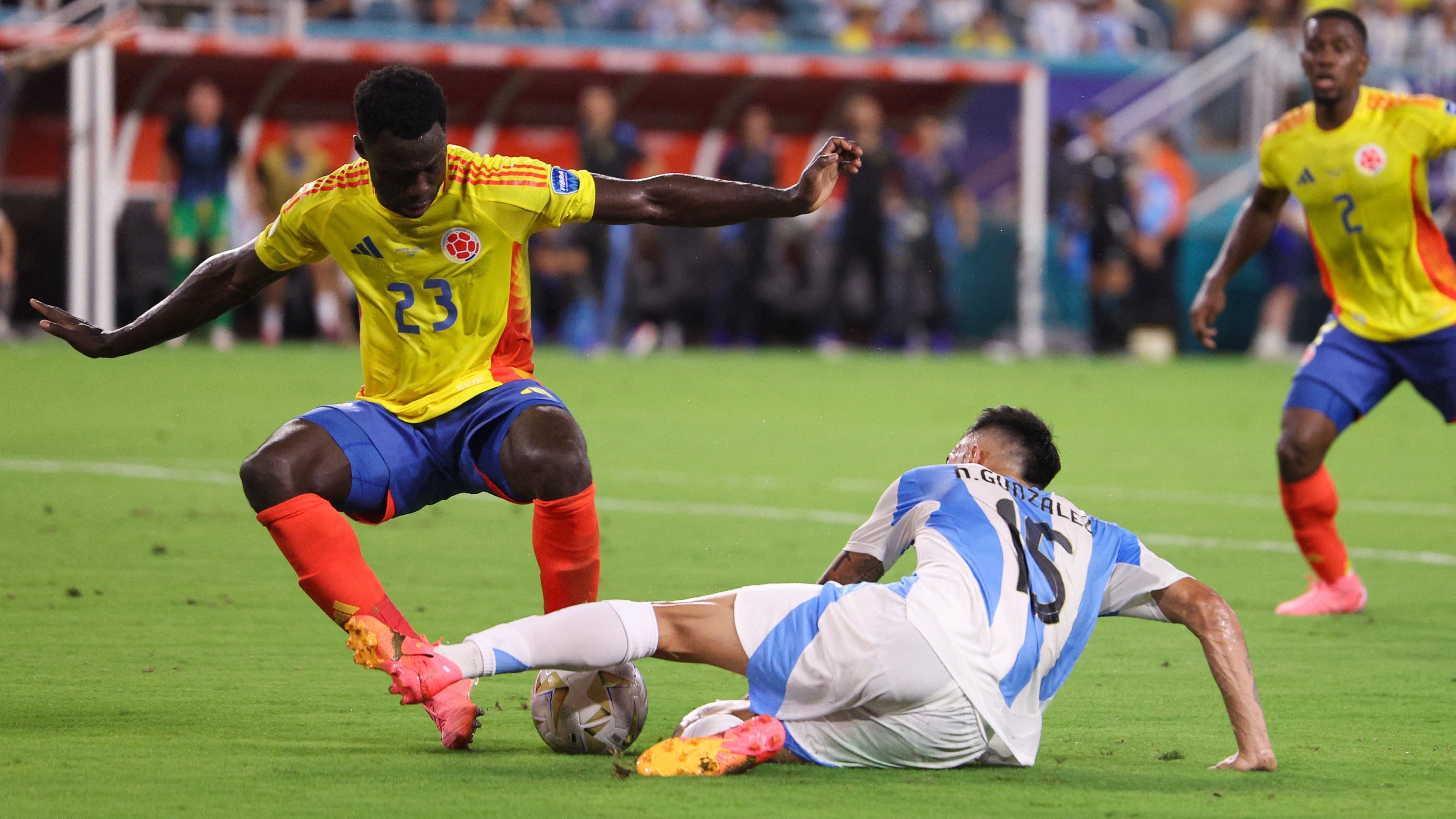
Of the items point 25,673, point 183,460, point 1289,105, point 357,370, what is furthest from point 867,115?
point 25,673

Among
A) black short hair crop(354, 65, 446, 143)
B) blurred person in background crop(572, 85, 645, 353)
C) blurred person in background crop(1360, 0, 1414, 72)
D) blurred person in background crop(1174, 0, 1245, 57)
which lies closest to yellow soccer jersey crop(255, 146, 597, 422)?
black short hair crop(354, 65, 446, 143)

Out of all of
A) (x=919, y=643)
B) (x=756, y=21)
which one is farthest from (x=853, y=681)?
(x=756, y=21)

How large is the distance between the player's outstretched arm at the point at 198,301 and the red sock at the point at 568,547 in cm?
103

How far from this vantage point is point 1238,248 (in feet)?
25.0

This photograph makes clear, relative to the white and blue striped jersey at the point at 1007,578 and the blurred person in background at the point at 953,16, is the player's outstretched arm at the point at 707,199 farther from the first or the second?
the blurred person in background at the point at 953,16

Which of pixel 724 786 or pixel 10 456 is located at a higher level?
pixel 724 786

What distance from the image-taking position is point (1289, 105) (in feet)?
61.7

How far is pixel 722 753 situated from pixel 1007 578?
75cm

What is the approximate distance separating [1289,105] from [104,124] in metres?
11.7

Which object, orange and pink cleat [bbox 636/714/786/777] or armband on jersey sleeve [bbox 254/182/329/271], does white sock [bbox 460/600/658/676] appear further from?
armband on jersey sleeve [bbox 254/182/329/271]

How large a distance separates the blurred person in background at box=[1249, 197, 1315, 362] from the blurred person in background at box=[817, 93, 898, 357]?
13.5ft

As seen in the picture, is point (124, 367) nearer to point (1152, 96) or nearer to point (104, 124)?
point (104, 124)

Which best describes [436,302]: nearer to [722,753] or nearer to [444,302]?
[444,302]

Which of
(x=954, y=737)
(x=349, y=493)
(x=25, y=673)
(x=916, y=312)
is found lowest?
(x=916, y=312)
